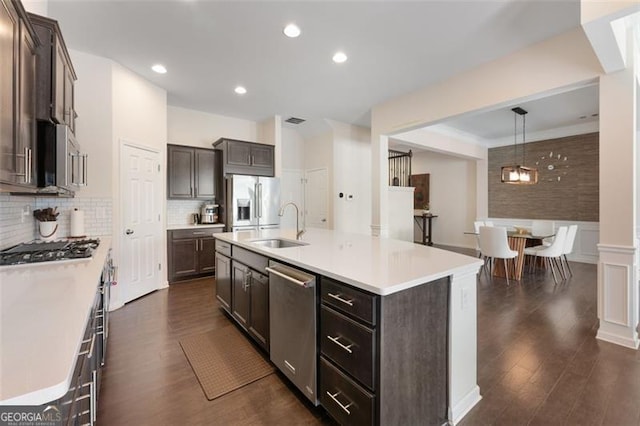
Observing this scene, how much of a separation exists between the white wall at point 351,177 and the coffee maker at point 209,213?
94.4 inches

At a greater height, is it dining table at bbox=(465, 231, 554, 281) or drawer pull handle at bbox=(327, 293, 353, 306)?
drawer pull handle at bbox=(327, 293, 353, 306)

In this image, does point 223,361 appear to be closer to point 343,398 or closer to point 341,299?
point 343,398

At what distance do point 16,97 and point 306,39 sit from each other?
2497 mm

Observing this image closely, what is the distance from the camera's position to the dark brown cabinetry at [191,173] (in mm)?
4734

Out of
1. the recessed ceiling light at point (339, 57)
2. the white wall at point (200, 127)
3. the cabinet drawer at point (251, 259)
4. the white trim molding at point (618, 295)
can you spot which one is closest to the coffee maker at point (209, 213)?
the white wall at point (200, 127)

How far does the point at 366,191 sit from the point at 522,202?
12.7 feet

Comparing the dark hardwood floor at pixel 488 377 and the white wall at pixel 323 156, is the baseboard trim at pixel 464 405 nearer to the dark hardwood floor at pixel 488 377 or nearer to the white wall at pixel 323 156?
the dark hardwood floor at pixel 488 377

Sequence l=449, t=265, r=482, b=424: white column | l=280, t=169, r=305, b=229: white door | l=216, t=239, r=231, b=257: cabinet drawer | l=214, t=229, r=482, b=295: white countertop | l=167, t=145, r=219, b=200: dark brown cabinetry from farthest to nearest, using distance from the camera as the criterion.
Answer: l=280, t=169, r=305, b=229: white door → l=167, t=145, r=219, b=200: dark brown cabinetry → l=216, t=239, r=231, b=257: cabinet drawer → l=449, t=265, r=482, b=424: white column → l=214, t=229, r=482, b=295: white countertop

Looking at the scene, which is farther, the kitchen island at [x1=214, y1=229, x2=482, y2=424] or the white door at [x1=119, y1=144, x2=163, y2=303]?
the white door at [x1=119, y1=144, x2=163, y2=303]

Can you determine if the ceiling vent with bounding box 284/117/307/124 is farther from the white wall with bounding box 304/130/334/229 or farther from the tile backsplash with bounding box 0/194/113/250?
the tile backsplash with bounding box 0/194/113/250

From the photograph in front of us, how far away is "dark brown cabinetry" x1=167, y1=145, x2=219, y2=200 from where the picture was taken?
4.73 metres

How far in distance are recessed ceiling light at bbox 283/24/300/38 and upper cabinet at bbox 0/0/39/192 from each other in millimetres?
1983

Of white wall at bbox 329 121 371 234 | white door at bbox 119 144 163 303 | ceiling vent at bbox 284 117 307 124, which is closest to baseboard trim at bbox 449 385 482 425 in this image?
white door at bbox 119 144 163 303

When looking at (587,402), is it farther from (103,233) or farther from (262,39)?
(103,233)
